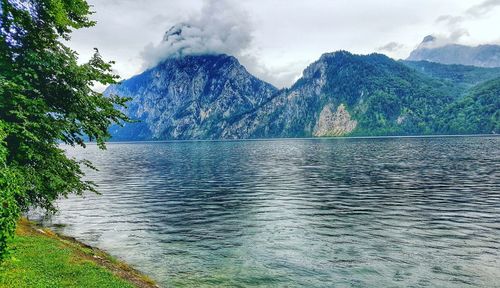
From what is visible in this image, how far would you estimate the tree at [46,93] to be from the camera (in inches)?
964

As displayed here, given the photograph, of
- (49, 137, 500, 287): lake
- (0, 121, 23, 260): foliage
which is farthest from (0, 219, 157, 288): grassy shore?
(49, 137, 500, 287): lake

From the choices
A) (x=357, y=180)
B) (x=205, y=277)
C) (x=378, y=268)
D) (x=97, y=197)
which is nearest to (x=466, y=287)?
(x=378, y=268)

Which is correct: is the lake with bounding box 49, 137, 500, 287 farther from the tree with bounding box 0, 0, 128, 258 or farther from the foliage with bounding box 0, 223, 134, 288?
the tree with bounding box 0, 0, 128, 258

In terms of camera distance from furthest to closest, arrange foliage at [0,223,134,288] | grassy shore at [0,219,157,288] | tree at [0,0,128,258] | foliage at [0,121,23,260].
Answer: tree at [0,0,128,258]
grassy shore at [0,219,157,288]
foliage at [0,223,134,288]
foliage at [0,121,23,260]

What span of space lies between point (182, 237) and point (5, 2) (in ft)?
75.8

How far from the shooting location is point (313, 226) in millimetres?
37875

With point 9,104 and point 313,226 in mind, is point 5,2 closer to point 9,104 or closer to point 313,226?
point 9,104

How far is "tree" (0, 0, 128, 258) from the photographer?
80.3ft

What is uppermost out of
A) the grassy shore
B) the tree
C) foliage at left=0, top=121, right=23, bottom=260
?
the tree

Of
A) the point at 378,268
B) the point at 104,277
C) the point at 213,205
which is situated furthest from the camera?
the point at 213,205

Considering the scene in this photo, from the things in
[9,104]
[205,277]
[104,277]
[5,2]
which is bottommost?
[205,277]

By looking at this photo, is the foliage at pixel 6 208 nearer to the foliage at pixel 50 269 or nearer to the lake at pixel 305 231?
the foliage at pixel 50 269

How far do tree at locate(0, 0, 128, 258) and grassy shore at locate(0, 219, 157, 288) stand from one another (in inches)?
138

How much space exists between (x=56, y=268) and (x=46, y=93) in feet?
42.6
